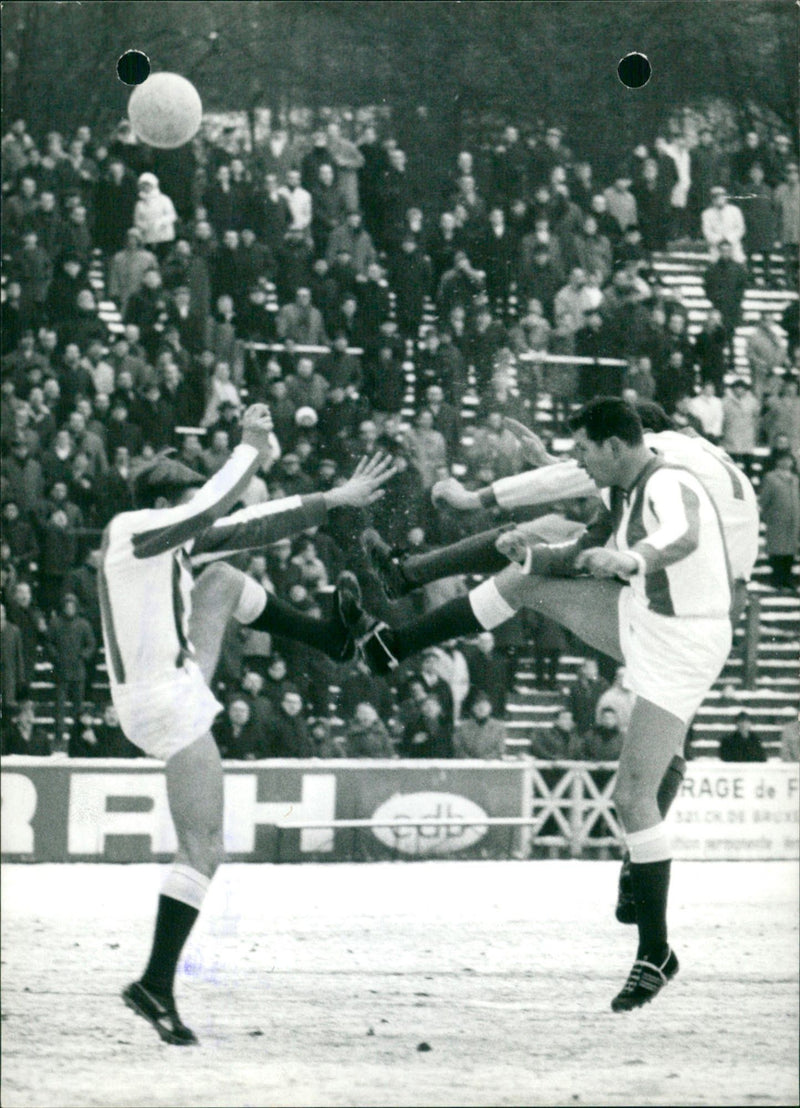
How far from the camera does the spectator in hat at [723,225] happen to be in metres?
7.23

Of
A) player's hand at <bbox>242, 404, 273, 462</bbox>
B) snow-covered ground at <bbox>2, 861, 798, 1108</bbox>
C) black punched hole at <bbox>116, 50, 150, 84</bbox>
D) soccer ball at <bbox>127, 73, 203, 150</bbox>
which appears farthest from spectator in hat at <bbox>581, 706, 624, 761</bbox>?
black punched hole at <bbox>116, 50, 150, 84</bbox>

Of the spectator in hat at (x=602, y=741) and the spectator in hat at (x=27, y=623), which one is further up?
the spectator in hat at (x=27, y=623)

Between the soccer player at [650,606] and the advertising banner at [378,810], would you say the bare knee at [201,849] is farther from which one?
the soccer player at [650,606]

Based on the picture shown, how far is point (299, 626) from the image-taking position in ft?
20.6

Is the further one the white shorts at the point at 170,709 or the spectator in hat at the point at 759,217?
the spectator in hat at the point at 759,217

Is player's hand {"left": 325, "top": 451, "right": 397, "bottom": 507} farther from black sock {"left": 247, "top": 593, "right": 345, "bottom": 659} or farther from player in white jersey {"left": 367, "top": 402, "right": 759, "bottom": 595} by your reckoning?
black sock {"left": 247, "top": 593, "right": 345, "bottom": 659}

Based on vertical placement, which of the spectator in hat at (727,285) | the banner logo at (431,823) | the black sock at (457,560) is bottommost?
the banner logo at (431,823)

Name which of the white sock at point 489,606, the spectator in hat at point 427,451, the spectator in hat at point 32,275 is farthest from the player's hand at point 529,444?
the spectator in hat at point 32,275

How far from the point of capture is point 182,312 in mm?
7895

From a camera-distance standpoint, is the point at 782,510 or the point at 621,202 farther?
the point at 621,202

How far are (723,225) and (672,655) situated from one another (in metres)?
2.49

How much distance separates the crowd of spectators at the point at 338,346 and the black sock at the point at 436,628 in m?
0.12

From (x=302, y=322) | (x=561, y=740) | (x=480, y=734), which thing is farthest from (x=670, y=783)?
(x=302, y=322)

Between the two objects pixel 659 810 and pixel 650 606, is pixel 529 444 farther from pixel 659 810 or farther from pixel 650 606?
pixel 659 810
